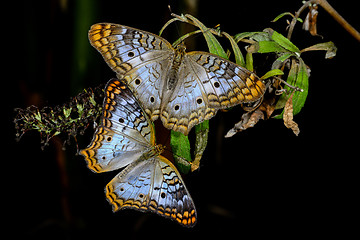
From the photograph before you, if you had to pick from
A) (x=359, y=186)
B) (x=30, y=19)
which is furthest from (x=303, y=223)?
(x=30, y=19)

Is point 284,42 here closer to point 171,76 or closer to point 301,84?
point 301,84

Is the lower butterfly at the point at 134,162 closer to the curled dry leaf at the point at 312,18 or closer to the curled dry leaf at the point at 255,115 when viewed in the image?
the curled dry leaf at the point at 255,115

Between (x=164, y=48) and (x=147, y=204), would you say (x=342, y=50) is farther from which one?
(x=147, y=204)

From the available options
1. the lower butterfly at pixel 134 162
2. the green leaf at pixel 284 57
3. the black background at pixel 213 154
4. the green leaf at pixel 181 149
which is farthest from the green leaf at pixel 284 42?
the black background at pixel 213 154

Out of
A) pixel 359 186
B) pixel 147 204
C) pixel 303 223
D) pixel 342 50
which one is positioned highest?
A: pixel 342 50

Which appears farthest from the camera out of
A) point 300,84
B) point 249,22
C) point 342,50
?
point 249,22

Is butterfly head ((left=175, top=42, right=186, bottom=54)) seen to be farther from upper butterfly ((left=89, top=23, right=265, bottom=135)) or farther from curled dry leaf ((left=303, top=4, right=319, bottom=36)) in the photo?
curled dry leaf ((left=303, top=4, right=319, bottom=36))

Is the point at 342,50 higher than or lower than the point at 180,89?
lower

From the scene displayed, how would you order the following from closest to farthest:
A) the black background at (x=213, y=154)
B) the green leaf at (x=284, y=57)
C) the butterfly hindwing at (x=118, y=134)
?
1. the green leaf at (x=284, y=57)
2. the butterfly hindwing at (x=118, y=134)
3. the black background at (x=213, y=154)
